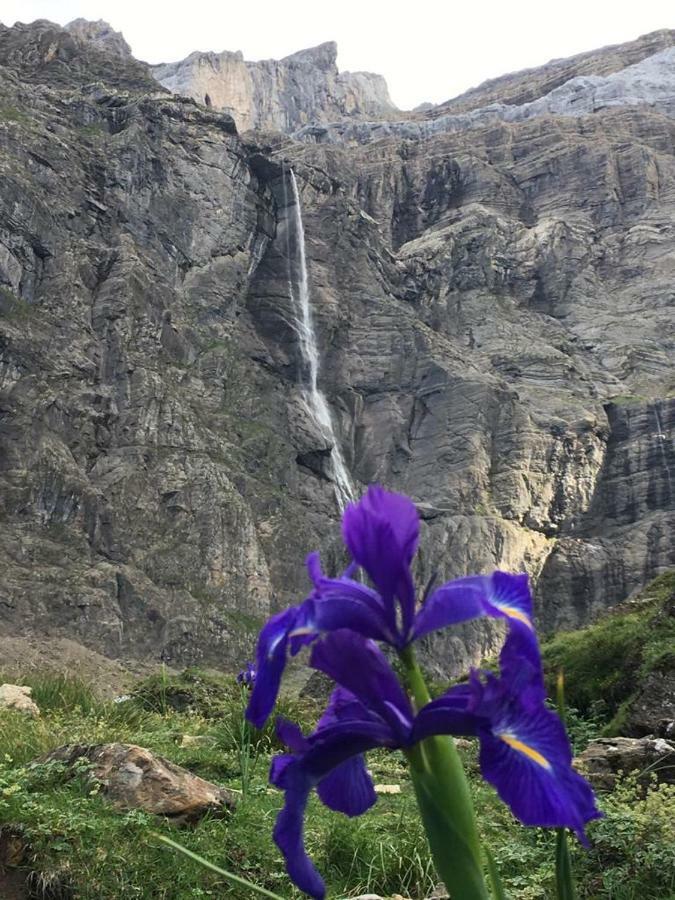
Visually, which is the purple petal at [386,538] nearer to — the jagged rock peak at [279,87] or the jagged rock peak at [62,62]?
the jagged rock peak at [62,62]

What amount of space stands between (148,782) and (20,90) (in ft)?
233

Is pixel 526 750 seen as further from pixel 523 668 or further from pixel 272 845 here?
pixel 272 845

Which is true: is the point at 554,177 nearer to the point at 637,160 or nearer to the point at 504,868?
the point at 637,160

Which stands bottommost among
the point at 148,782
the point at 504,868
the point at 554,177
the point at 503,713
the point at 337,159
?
the point at 504,868

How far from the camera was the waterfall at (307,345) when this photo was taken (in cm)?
5853

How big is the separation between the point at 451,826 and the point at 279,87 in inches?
6520

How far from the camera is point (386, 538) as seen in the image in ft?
4.44

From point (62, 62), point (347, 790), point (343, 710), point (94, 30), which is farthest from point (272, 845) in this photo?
point (94, 30)

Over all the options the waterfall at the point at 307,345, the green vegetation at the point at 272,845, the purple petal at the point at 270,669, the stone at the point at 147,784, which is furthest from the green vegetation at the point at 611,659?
the waterfall at the point at 307,345

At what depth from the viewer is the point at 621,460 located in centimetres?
5847

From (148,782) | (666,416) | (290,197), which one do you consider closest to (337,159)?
(290,197)

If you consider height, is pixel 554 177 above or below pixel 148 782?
above

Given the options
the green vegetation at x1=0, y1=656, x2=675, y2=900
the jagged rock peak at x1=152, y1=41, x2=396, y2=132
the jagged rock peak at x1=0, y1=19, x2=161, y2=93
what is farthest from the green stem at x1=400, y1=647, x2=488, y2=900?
the jagged rock peak at x1=152, y1=41, x2=396, y2=132

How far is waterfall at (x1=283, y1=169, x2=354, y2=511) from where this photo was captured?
192 ft
